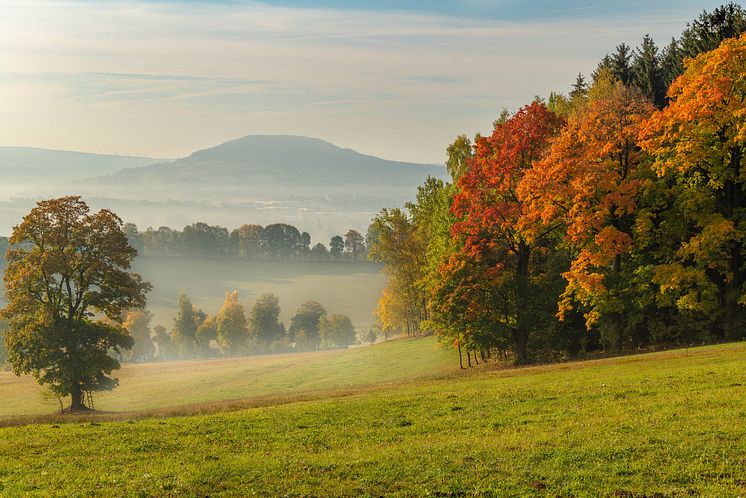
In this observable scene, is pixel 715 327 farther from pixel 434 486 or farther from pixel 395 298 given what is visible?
pixel 395 298

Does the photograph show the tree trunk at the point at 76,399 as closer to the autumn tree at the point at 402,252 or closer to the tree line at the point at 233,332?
the autumn tree at the point at 402,252

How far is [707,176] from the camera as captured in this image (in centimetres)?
4856

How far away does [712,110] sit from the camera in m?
44.7

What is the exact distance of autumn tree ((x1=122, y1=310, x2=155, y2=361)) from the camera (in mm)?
171875

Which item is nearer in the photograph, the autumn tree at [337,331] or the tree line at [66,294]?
the tree line at [66,294]

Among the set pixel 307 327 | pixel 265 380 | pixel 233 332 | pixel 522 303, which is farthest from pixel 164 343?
pixel 522 303

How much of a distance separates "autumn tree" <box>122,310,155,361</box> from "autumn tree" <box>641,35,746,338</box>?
493 feet

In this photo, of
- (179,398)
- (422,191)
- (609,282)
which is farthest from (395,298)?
(609,282)

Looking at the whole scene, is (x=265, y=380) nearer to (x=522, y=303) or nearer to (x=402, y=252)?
(x=402, y=252)

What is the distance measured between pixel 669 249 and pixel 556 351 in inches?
524

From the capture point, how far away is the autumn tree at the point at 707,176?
44281mm

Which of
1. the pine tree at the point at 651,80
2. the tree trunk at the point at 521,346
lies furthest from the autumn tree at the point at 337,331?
the tree trunk at the point at 521,346

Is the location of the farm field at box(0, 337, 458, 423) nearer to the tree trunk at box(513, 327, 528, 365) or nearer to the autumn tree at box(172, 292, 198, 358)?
the tree trunk at box(513, 327, 528, 365)

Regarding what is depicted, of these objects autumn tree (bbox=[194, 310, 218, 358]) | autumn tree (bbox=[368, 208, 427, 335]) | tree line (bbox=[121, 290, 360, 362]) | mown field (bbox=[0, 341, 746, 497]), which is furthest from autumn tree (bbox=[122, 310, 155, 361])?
mown field (bbox=[0, 341, 746, 497])
